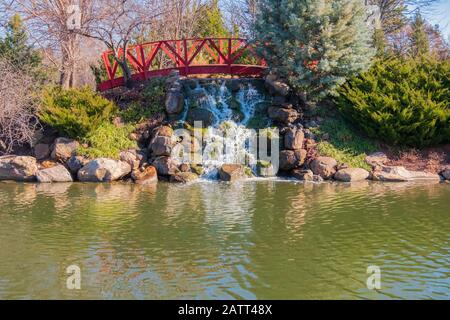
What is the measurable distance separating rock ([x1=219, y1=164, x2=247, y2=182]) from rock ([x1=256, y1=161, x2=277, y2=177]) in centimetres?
62

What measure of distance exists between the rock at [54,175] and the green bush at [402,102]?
9.89 meters

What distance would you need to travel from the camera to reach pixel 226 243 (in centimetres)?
916

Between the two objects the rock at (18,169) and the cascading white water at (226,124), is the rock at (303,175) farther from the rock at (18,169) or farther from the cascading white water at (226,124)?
the rock at (18,169)

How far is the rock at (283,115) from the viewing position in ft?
60.7

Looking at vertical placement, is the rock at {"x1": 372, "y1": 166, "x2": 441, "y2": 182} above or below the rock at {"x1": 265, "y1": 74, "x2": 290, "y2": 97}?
below

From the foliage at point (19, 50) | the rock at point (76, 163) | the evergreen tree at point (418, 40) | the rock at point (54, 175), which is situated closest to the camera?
the rock at point (54, 175)

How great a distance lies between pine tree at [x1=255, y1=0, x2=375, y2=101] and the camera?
1814cm

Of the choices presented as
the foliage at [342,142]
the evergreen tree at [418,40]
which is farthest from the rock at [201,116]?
the evergreen tree at [418,40]

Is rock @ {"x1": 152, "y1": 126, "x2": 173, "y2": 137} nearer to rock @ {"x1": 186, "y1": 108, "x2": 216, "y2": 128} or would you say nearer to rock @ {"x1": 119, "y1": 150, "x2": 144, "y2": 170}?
rock @ {"x1": 119, "y1": 150, "x2": 144, "y2": 170}

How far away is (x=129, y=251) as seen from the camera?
874cm

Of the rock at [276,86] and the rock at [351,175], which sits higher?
the rock at [276,86]

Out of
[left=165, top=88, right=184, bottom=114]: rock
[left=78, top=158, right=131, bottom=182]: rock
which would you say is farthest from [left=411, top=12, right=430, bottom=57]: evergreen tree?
[left=78, top=158, right=131, bottom=182]: rock
